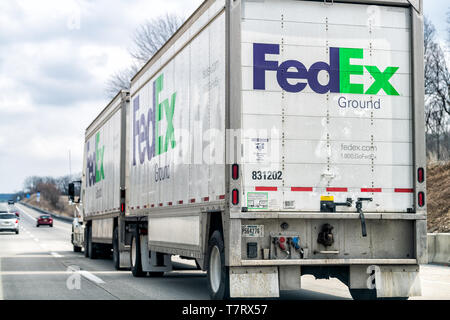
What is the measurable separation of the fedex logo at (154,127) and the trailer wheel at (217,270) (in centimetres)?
302

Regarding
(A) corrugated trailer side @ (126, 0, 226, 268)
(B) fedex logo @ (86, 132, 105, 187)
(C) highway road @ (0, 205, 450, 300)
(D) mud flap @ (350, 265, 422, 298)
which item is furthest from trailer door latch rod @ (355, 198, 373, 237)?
(B) fedex logo @ (86, 132, 105, 187)

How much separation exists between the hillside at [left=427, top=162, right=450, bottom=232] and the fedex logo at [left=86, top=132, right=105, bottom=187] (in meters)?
12.2

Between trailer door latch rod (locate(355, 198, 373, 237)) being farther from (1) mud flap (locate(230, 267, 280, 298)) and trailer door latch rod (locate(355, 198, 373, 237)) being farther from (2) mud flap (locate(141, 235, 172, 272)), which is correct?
(2) mud flap (locate(141, 235, 172, 272))

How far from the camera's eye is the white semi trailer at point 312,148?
998 centimetres

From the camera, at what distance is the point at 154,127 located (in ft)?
48.7

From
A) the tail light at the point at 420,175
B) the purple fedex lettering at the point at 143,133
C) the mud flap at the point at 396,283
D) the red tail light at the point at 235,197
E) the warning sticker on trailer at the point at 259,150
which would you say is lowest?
the mud flap at the point at 396,283

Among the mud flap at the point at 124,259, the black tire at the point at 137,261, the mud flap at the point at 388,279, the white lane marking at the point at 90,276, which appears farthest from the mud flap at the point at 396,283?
the mud flap at the point at 124,259

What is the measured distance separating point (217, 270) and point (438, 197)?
2328cm

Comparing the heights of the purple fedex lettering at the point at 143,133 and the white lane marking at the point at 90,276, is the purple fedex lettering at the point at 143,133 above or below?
above

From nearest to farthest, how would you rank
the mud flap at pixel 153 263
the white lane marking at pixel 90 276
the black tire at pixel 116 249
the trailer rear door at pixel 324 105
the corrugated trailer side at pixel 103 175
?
the trailer rear door at pixel 324 105, the white lane marking at pixel 90 276, the mud flap at pixel 153 263, the black tire at pixel 116 249, the corrugated trailer side at pixel 103 175

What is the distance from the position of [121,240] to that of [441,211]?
1625 centimetres

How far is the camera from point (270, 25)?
1027 cm

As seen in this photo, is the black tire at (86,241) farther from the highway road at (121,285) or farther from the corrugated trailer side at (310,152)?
the corrugated trailer side at (310,152)

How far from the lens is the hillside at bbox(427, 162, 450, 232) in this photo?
28.0 meters
